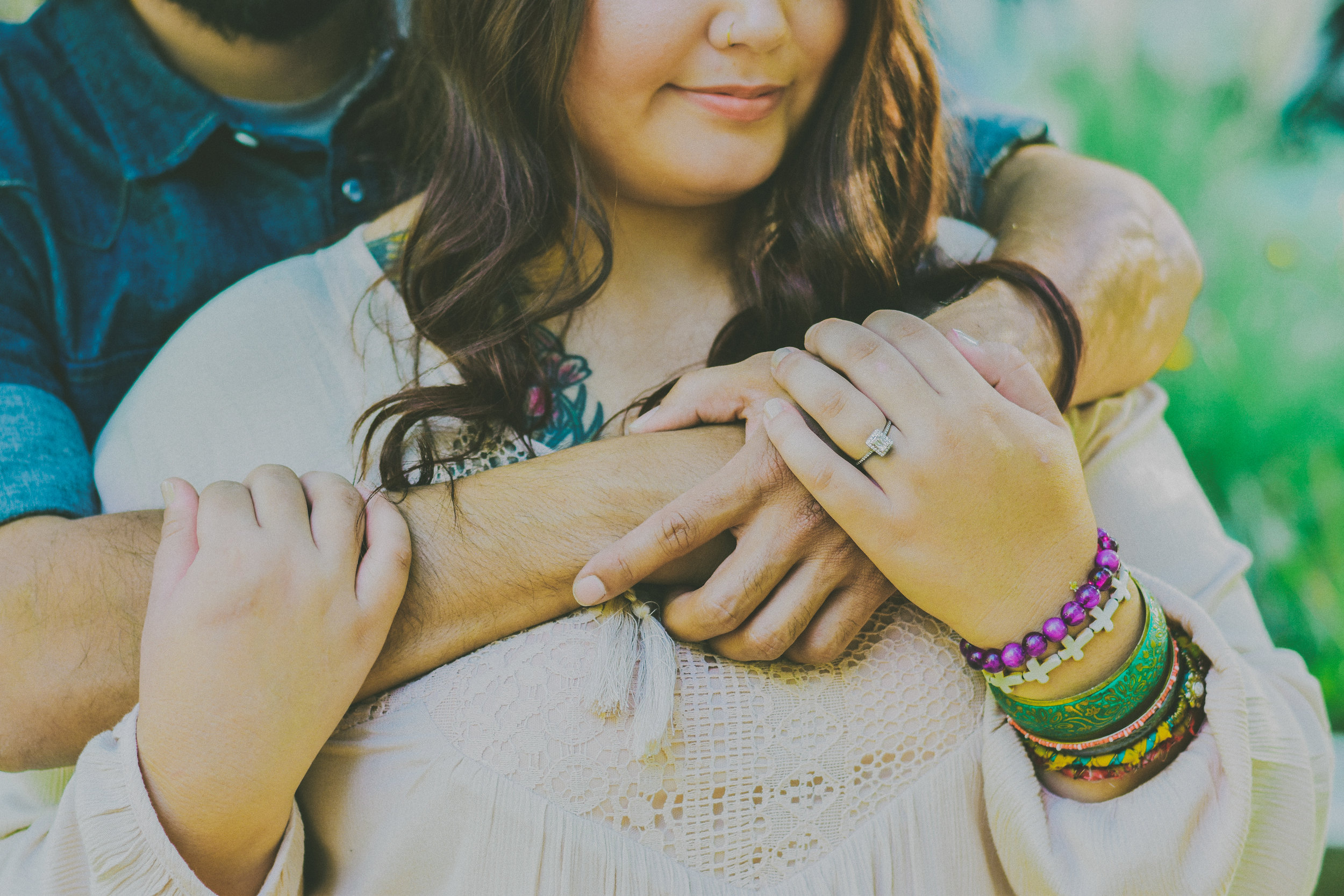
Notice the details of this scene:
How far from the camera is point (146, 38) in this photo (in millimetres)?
1714

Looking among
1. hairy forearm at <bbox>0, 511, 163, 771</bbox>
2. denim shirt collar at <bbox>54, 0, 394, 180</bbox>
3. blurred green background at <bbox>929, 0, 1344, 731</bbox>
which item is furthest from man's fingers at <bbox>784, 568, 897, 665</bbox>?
blurred green background at <bbox>929, 0, 1344, 731</bbox>

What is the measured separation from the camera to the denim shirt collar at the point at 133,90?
1.64 metres

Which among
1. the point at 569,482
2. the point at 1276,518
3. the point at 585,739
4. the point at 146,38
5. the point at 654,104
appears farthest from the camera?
the point at 1276,518

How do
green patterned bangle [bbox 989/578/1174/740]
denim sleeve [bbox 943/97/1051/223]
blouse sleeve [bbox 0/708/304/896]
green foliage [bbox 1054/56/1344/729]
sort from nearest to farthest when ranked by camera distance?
blouse sleeve [bbox 0/708/304/896], green patterned bangle [bbox 989/578/1174/740], denim sleeve [bbox 943/97/1051/223], green foliage [bbox 1054/56/1344/729]

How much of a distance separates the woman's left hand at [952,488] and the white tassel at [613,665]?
0.25m

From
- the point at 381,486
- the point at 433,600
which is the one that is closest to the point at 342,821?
the point at 433,600

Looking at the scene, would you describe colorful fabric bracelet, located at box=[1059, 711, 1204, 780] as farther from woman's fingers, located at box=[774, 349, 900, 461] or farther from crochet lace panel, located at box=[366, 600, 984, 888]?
woman's fingers, located at box=[774, 349, 900, 461]

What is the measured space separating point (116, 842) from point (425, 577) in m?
0.37

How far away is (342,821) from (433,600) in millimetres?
250

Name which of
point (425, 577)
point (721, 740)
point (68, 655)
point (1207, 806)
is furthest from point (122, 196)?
point (1207, 806)

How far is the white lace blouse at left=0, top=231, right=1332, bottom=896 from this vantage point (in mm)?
978

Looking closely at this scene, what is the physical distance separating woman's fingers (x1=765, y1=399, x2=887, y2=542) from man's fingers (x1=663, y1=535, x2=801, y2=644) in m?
0.08

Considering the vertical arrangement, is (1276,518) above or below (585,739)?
below

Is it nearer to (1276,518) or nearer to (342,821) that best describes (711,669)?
(342,821)
